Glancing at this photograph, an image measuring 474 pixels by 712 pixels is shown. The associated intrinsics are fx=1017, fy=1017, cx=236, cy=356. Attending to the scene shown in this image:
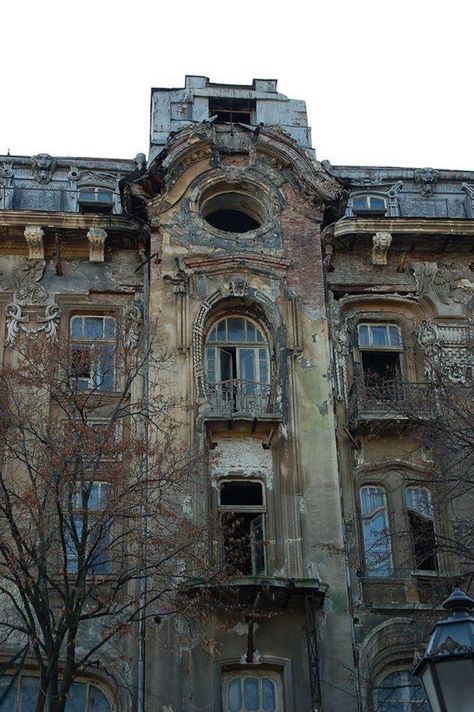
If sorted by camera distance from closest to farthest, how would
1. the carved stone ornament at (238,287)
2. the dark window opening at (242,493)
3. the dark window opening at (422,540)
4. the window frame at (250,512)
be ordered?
1. the window frame at (250,512)
2. the dark window opening at (422,540)
3. the dark window opening at (242,493)
4. the carved stone ornament at (238,287)

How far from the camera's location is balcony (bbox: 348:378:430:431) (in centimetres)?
2130

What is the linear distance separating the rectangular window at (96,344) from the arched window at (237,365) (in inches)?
86.6

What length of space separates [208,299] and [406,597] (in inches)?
299

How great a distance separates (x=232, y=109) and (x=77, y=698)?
1554 centimetres

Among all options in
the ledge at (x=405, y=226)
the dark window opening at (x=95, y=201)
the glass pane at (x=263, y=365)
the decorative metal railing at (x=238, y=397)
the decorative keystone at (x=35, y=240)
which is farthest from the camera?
the dark window opening at (x=95, y=201)

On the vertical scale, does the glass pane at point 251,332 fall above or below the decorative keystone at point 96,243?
below

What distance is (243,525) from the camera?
20562 millimetres

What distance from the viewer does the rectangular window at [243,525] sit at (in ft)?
64.8

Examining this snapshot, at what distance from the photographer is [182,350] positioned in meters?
21.9

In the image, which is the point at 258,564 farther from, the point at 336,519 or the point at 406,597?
the point at 406,597

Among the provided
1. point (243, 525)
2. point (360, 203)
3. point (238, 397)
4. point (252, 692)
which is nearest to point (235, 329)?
point (238, 397)

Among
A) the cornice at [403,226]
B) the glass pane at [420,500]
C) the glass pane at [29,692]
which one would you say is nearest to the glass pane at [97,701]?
the glass pane at [29,692]

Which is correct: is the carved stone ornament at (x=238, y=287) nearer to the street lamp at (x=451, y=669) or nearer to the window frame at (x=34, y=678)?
the window frame at (x=34, y=678)

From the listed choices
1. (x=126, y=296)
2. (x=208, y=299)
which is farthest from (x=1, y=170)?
(x=208, y=299)
